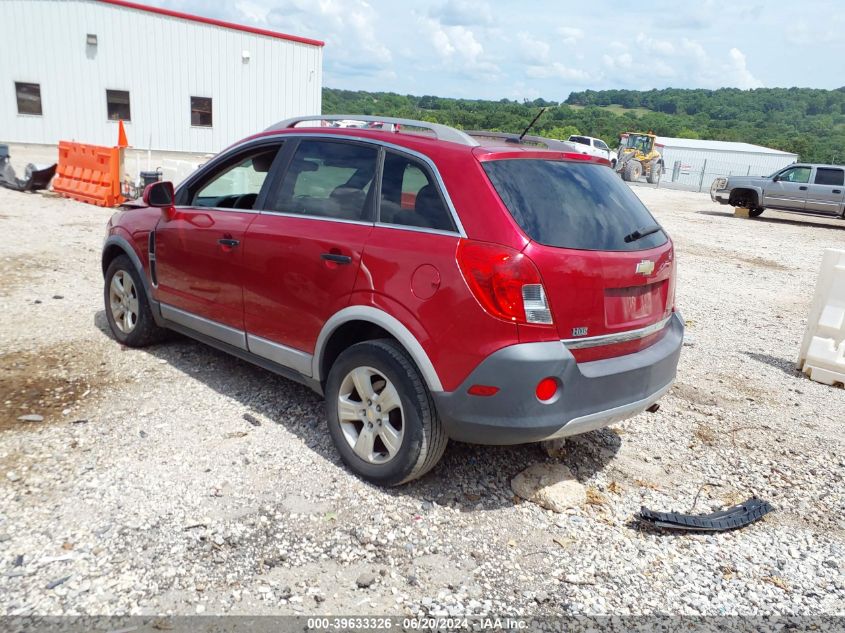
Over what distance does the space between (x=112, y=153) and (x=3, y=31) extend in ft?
45.9

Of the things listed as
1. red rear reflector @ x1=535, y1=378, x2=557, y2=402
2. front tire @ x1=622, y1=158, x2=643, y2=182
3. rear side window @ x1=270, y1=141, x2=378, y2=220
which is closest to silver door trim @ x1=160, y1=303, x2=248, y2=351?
rear side window @ x1=270, y1=141, x2=378, y2=220

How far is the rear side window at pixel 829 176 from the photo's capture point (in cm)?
2006

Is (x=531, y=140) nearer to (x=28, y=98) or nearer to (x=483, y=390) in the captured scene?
(x=483, y=390)

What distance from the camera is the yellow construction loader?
113 ft

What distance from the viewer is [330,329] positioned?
3605mm

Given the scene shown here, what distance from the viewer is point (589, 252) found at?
10.4 feet

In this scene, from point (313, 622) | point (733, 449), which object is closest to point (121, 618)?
point (313, 622)

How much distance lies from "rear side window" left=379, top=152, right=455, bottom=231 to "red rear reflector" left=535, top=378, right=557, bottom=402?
84cm

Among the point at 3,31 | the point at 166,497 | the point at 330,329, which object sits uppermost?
the point at 3,31

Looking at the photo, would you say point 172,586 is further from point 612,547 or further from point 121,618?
point 612,547

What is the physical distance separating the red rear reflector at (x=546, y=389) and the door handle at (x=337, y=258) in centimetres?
121

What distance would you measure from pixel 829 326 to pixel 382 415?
445 centimetres

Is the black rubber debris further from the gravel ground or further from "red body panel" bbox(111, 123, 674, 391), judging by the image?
"red body panel" bbox(111, 123, 674, 391)

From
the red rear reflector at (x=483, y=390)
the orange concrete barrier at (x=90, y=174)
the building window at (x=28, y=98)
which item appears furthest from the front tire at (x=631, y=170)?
the red rear reflector at (x=483, y=390)
